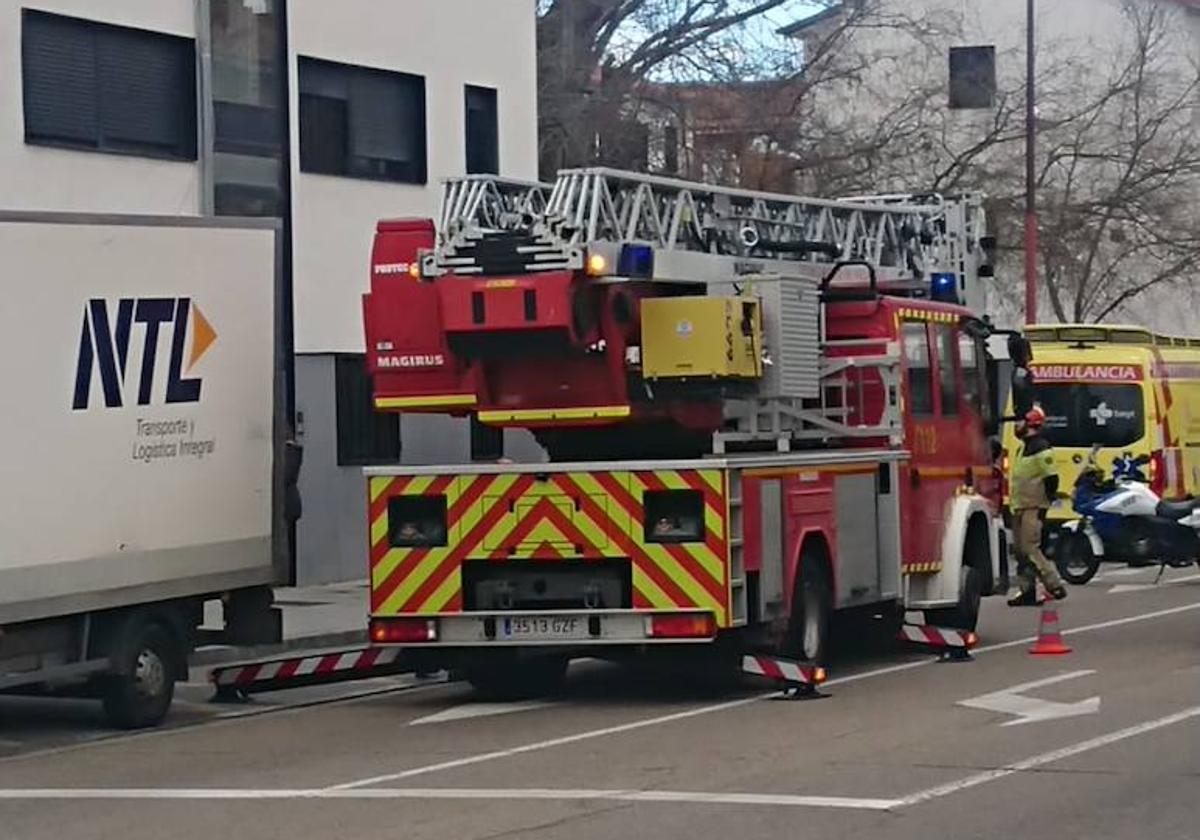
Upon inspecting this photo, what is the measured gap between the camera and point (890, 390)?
59.5ft

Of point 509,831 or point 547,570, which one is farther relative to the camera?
point 547,570

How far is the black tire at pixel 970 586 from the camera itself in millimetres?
19391

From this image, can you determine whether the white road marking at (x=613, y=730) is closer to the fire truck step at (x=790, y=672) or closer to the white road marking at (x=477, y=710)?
the fire truck step at (x=790, y=672)

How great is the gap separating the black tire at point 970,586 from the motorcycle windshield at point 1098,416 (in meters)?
10.1

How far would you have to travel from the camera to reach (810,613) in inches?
665

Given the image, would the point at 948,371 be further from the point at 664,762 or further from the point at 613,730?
the point at 664,762

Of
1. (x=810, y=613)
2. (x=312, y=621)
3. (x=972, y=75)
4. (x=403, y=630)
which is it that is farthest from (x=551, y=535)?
(x=972, y=75)

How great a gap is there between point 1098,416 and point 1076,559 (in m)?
2.92

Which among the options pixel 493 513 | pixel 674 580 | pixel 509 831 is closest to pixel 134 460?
pixel 493 513

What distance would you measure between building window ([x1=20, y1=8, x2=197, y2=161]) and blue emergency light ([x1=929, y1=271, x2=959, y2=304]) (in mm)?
8210

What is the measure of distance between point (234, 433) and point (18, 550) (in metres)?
2.33

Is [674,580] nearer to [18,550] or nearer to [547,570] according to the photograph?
[547,570]

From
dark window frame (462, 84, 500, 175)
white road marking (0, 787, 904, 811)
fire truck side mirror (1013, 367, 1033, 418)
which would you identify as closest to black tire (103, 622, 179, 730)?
white road marking (0, 787, 904, 811)

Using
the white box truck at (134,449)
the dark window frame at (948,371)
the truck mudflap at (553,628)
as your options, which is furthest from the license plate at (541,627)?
the dark window frame at (948,371)
